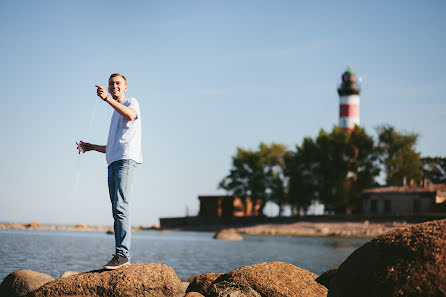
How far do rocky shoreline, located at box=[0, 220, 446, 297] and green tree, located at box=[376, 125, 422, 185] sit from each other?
197 feet

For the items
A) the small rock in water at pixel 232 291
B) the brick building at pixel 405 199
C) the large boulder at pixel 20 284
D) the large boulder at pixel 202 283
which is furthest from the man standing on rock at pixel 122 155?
the brick building at pixel 405 199

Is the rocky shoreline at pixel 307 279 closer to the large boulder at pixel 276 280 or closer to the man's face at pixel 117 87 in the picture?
the large boulder at pixel 276 280

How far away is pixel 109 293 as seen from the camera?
692cm

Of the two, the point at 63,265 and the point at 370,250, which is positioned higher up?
the point at 370,250

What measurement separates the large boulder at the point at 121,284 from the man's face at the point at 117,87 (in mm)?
1986

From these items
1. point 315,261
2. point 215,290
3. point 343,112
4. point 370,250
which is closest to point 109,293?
point 215,290

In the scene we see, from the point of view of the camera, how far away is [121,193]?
675 cm

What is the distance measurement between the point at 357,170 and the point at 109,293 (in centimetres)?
5784

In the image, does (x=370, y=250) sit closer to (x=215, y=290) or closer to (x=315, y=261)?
(x=215, y=290)

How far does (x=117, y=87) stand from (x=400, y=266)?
3.59 m

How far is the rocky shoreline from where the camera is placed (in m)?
5.66

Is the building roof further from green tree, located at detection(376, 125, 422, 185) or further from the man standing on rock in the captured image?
the man standing on rock

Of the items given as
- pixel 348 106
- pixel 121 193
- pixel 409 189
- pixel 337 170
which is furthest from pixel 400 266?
pixel 348 106

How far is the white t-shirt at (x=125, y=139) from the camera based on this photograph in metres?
6.73
